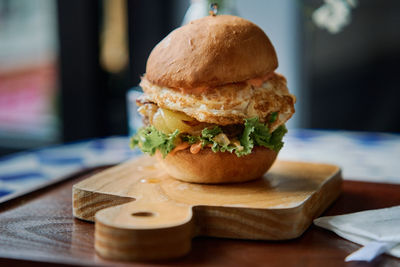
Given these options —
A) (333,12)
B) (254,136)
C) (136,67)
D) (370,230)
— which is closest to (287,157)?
(333,12)

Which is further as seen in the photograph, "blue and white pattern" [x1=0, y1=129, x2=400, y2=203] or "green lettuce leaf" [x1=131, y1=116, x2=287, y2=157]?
"blue and white pattern" [x1=0, y1=129, x2=400, y2=203]

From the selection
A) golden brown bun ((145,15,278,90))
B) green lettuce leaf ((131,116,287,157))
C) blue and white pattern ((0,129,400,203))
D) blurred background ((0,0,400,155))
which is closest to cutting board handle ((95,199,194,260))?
green lettuce leaf ((131,116,287,157))

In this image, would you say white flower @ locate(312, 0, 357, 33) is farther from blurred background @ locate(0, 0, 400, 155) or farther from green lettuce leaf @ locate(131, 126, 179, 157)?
blurred background @ locate(0, 0, 400, 155)

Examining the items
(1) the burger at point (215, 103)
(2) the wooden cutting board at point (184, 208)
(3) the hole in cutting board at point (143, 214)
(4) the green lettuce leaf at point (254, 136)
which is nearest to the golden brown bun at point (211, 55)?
(1) the burger at point (215, 103)

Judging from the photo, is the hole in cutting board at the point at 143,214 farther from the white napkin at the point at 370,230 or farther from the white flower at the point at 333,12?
the white flower at the point at 333,12

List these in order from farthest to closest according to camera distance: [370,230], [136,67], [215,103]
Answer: [136,67] < [215,103] < [370,230]

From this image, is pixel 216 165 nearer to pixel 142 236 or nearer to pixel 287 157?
pixel 142 236
